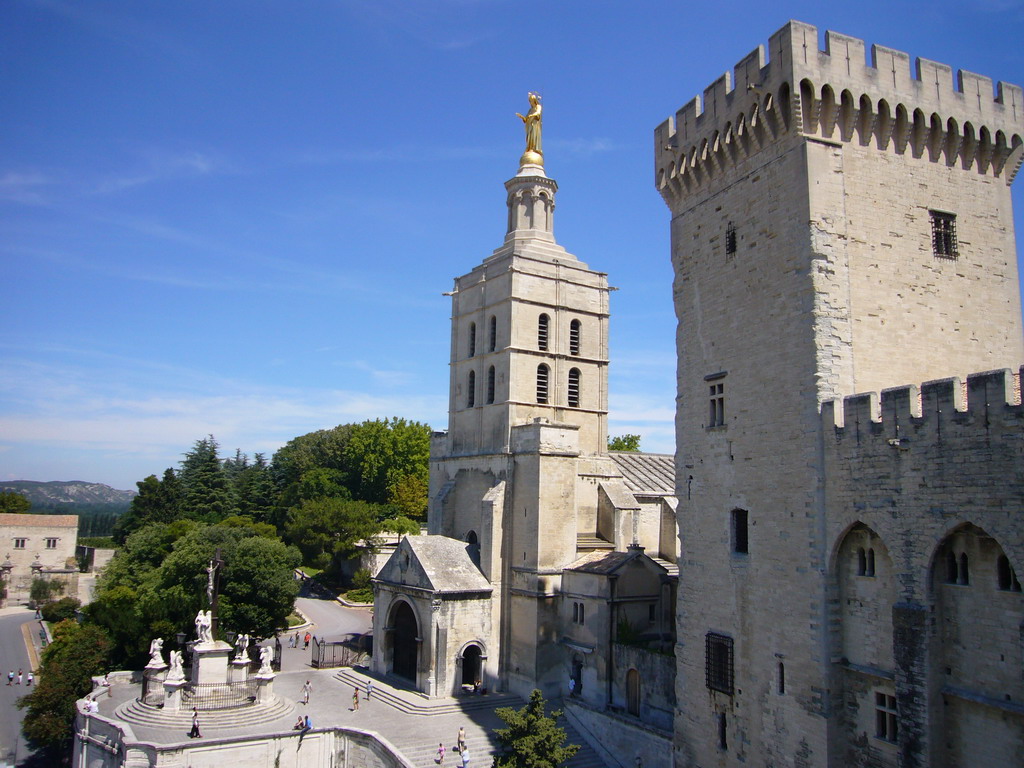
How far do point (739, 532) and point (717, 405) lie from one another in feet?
11.7

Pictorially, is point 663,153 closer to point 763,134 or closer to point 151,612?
point 763,134

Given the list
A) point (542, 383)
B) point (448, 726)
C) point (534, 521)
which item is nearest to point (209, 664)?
point (448, 726)

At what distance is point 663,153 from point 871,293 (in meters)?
8.55

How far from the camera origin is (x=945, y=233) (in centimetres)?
2111

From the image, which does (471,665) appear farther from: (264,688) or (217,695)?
(217,695)

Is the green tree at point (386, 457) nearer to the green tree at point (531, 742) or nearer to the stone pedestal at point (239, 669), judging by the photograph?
the stone pedestal at point (239, 669)

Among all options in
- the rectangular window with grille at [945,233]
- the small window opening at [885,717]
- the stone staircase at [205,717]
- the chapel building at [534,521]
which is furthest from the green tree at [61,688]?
the rectangular window with grille at [945,233]

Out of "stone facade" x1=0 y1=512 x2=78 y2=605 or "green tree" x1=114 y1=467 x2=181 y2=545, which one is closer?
"green tree" x1=114 y1=467 x2=181 y2=545

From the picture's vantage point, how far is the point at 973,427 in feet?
51.0

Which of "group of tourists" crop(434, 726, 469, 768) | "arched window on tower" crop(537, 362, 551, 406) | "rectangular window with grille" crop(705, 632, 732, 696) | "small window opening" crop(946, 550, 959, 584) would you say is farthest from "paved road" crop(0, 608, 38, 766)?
"small window opening" crop(946, 550, 959, 584)

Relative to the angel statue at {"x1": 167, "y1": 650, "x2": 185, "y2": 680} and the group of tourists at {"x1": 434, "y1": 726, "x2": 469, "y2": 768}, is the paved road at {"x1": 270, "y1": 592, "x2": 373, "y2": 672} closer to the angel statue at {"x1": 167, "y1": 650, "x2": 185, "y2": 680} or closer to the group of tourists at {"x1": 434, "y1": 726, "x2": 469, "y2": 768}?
the angel statue at {"x1": 167, "y1": 650, "x2": 185, "y2": 680}

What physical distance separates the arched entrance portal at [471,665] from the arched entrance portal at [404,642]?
7.29ft

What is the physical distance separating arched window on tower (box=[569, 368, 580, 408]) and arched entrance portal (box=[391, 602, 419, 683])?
12.7 m

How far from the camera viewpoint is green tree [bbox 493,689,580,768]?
2447cm
